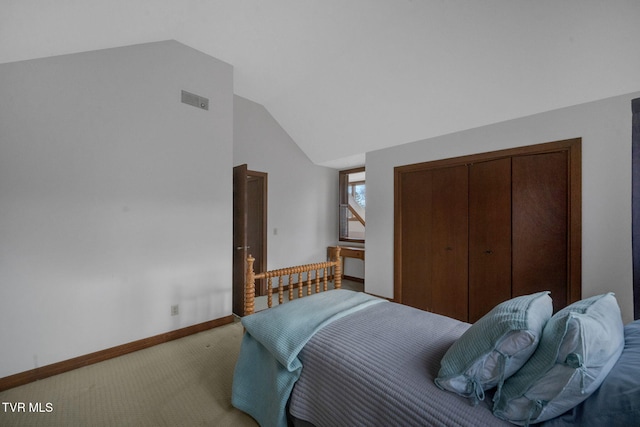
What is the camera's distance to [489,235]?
2924 millimetres

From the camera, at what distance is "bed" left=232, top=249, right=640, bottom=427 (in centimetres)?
80

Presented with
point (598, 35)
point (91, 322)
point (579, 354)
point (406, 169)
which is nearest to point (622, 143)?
point (598, 35)

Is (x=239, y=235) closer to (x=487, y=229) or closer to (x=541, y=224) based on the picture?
(x=487, y=229)

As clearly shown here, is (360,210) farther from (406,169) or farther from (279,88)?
(279,88)

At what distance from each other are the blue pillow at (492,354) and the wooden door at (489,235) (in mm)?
2128

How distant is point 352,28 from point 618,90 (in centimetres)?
232

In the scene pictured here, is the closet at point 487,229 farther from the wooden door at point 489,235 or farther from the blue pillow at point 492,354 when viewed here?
the blue pillow at point 492,354

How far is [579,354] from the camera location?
2.57 feet

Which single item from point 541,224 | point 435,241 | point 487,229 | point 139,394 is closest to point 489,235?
point 487,229

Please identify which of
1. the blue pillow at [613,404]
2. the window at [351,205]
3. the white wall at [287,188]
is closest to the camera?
the blue pillow at [613,404]

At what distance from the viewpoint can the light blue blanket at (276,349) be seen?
1.34m

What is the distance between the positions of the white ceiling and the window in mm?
1926

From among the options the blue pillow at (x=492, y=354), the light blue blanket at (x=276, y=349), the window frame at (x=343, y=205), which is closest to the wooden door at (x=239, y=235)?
the light blue blanket at (x=276, y=349)

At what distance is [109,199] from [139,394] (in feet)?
5.28
